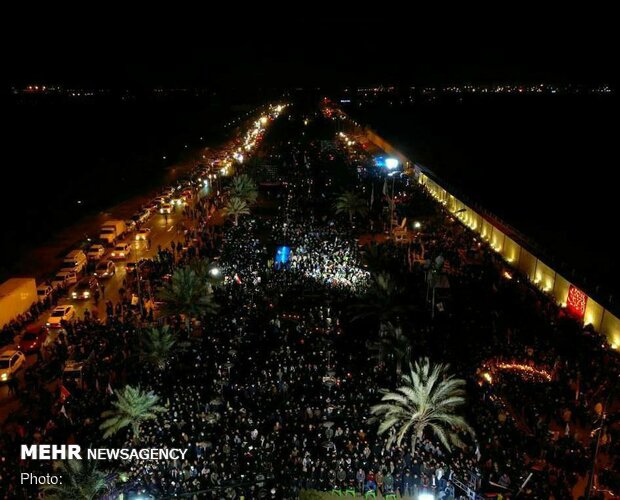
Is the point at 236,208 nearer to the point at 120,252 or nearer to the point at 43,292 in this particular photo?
the point at 120,252

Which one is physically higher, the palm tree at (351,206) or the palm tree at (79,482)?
the palm tree at (351,206)

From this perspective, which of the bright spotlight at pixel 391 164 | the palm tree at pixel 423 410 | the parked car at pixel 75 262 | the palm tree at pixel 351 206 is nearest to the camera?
the palm tree at pixel 423 410

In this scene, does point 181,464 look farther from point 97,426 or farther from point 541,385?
point 541,385

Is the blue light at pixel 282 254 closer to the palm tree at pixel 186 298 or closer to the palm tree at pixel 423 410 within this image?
the palm tree at pixel 186 298

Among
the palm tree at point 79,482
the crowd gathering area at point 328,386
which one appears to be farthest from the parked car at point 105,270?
the palm tree at point 79,482

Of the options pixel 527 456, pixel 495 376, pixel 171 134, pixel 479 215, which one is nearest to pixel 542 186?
pixel 479 215

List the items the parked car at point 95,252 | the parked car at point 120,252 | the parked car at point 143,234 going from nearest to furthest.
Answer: the parked car at point 95,252 < the parked car at point 120,252 < the parked car at point 143,234

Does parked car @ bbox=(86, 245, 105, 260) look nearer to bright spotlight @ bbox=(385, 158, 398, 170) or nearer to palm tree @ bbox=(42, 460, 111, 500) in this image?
palm tree @ bbox=(42, 460, 111, 500)
